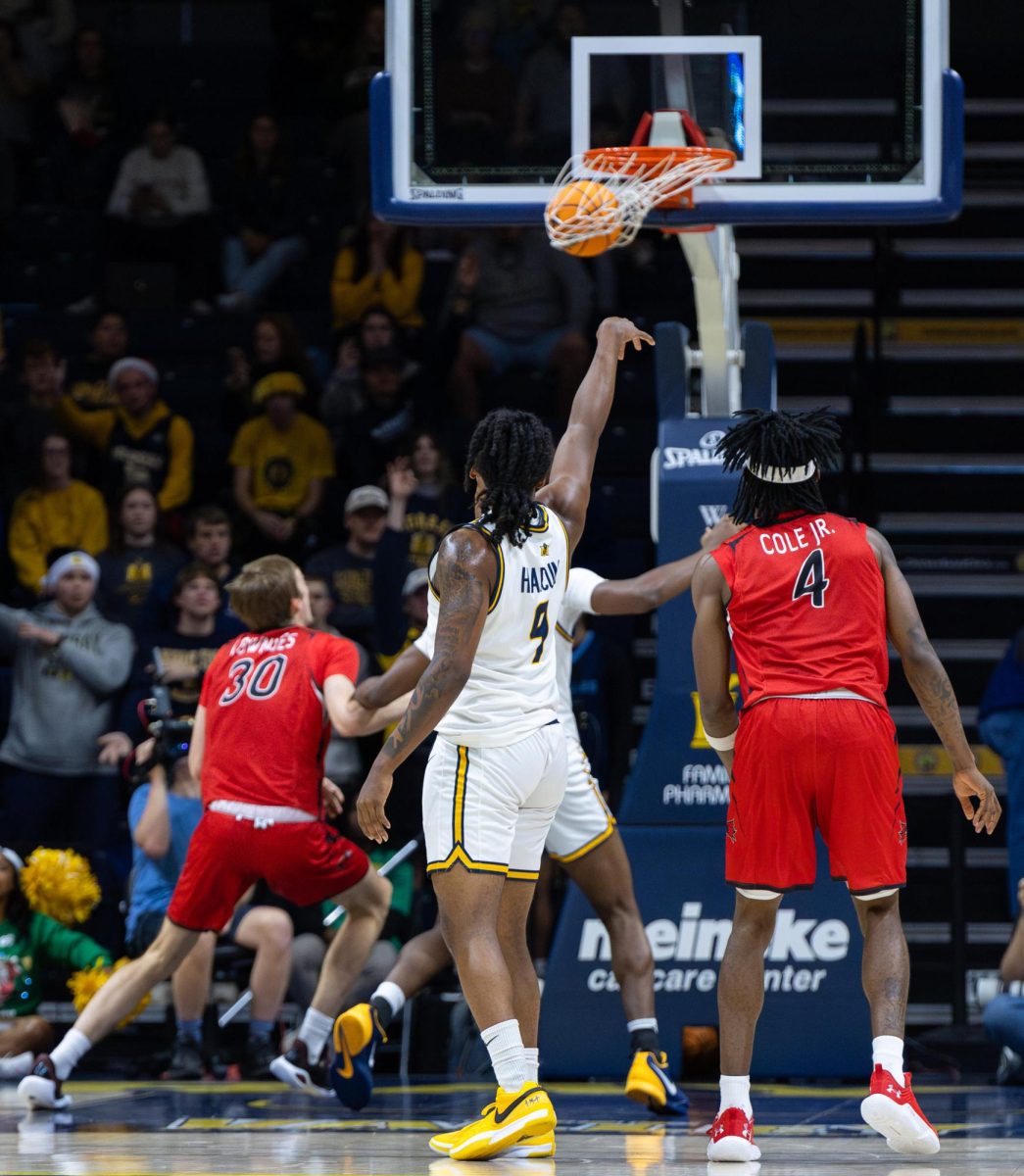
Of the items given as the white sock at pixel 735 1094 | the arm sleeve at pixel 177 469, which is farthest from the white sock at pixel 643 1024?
the arm sleeve at pixel 177 469

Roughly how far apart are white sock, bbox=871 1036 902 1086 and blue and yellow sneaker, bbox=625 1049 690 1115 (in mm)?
1437

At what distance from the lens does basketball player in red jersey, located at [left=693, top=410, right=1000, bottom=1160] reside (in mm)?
5840

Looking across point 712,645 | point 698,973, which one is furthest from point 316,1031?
point 712,645

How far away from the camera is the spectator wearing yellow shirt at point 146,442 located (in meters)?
12.2

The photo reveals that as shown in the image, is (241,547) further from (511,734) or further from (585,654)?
(511,734)

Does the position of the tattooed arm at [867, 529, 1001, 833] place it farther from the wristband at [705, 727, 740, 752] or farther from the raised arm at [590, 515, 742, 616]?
the raised arm at [590, 515, 742, 616]

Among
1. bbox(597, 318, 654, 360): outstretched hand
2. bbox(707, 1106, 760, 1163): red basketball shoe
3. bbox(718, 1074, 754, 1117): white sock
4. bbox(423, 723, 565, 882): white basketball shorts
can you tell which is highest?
bbox(597, 318, 654, 360): outstretched hand

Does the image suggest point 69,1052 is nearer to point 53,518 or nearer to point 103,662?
point 103,662

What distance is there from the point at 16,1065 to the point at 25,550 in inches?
160

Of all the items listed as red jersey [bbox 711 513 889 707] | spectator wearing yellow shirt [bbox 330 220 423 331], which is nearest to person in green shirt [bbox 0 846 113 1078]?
red jersey [bbox 711 513 889 707]

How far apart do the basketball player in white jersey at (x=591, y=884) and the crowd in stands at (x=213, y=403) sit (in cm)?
145

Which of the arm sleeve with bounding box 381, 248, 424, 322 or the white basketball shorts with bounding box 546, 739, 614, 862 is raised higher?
the arm sleeve with bounding box 381, 248, 424, 322

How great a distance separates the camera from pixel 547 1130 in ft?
18.9

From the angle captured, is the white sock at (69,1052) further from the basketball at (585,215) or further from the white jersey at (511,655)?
the basketball at (585,215)
